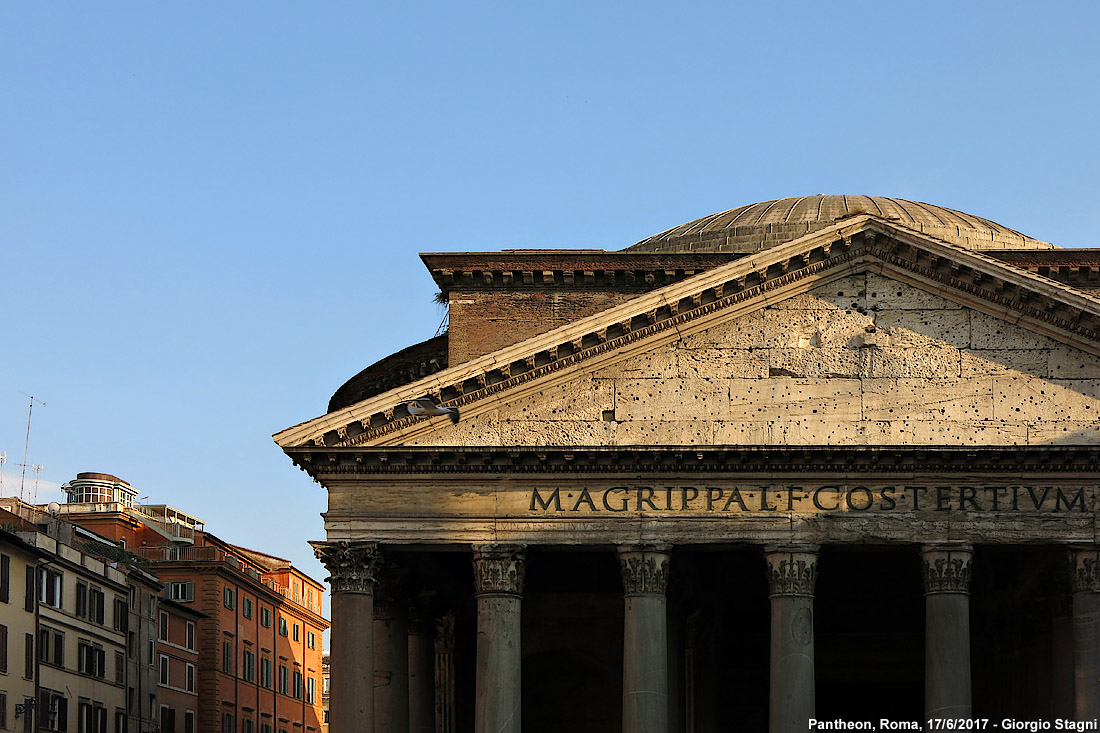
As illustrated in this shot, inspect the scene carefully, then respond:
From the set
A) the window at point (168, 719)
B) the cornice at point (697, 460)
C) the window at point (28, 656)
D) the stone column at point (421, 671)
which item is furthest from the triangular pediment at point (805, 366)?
the window at point (168, 719)

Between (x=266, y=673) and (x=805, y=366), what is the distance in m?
47.4

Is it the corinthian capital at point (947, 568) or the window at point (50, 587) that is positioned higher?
the window at point (50, 587)

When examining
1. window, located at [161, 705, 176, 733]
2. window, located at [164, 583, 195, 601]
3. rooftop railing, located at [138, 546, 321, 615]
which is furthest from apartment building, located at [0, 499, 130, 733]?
rooftop railing, located at [138, 546, 321, 615]

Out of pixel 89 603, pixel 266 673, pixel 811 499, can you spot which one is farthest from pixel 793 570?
pixel 266 673

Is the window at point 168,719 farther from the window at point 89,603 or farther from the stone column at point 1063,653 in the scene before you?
the stone column at point 1063,653

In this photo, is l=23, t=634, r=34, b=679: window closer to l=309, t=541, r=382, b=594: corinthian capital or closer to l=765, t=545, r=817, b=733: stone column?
l=309, t=541, r=382, b=594: corinthian capital

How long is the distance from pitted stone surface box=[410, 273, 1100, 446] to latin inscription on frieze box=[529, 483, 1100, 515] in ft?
2.42

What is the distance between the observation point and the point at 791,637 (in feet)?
93.0

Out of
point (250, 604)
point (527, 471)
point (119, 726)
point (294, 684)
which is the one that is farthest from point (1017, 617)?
point (294, 684)

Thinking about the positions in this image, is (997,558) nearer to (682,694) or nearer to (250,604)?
(682,694)

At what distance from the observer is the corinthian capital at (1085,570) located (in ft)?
91.9

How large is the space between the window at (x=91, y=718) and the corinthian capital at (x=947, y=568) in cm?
3123

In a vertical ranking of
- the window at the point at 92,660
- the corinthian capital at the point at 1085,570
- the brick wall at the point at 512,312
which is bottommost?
the window at the point at 92,660

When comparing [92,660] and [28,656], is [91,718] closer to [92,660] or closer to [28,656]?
[92,660]
